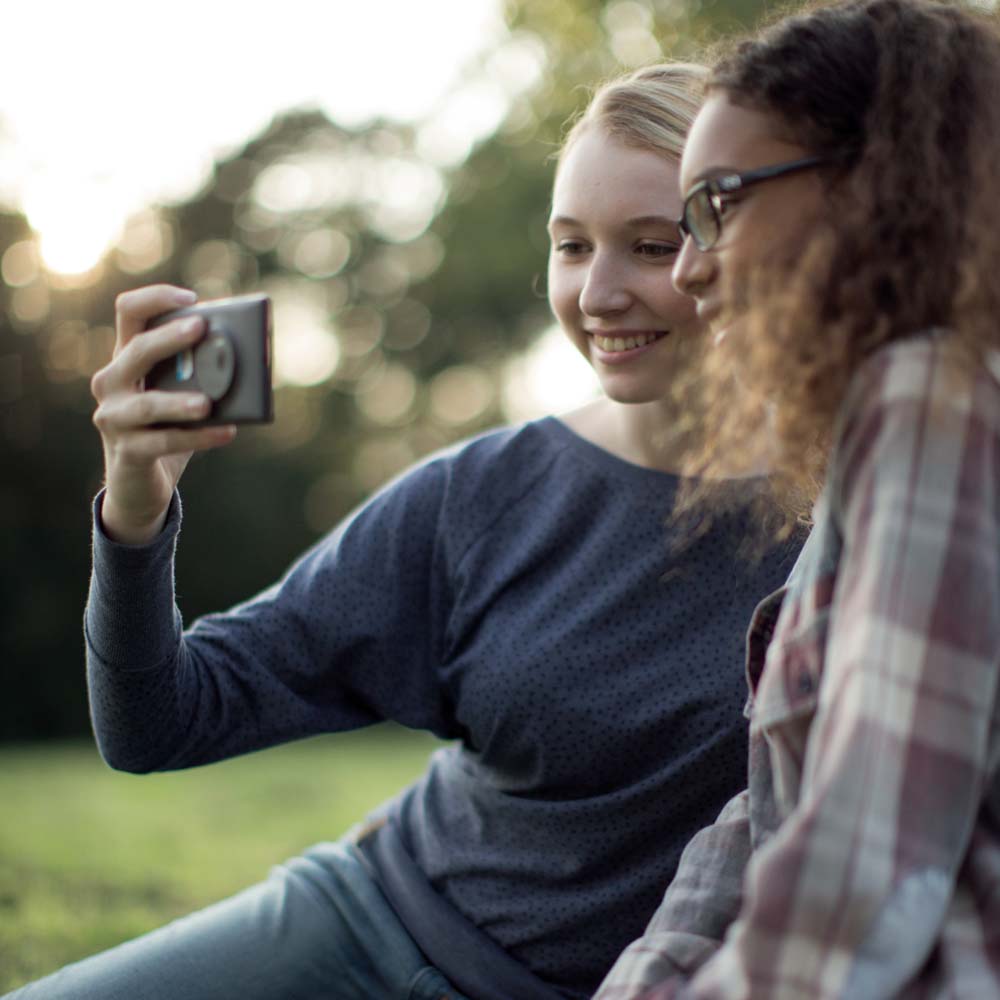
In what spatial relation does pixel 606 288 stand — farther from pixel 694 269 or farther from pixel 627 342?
pixel 694 269

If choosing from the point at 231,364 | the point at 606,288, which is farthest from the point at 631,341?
the point at 231,364

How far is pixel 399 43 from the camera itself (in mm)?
18906

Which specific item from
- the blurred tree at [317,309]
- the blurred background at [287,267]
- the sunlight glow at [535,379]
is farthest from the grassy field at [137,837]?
the sunlight glow at [535,379]

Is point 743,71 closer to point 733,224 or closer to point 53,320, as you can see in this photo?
point 733,224

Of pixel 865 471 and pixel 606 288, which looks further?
pixel 606 288

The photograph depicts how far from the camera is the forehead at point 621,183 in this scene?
2.11 metres

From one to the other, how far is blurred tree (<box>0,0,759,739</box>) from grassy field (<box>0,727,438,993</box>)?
761 centimetres

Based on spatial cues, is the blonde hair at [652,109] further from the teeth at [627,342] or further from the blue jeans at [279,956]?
the blue jeans at [279,956]

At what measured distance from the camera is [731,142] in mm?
1388

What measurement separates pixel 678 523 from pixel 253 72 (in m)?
19.4

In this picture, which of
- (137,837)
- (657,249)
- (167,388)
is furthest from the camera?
(137,837)

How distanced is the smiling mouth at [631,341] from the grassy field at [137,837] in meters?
1.99

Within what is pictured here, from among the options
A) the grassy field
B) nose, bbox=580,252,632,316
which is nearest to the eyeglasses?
nose, bbox=580,252,632,316

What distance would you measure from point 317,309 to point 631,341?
2064 cm
